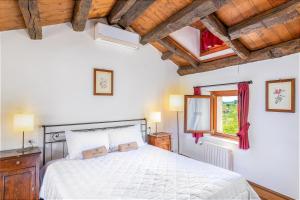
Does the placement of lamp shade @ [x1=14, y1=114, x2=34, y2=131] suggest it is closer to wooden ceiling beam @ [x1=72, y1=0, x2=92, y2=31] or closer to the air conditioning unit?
wooden ceiling beam @ [x1=72, y1=0, x2=92, y2=31]

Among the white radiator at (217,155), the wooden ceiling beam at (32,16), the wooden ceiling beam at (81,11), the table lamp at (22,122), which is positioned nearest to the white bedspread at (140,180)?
the table lamp at (22,122)

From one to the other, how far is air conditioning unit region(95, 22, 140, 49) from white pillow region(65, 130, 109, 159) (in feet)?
5.35

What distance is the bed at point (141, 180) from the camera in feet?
5.71

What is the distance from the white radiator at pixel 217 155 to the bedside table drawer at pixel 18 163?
3.01 metres

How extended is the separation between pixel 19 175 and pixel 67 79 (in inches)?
59.9

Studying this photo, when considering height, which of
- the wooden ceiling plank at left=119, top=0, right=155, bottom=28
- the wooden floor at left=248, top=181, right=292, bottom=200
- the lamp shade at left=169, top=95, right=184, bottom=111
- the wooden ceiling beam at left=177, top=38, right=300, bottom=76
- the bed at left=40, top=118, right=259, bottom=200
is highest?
the wooden ceiling plank at left=119, top=0, right=155, bottom=28

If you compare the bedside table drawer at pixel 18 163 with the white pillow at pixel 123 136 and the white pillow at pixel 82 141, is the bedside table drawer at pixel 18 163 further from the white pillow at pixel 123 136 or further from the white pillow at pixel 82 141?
the white pillow at pixel 123 136

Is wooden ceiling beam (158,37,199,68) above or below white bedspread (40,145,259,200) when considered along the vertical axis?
above

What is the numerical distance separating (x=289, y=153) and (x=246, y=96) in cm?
102

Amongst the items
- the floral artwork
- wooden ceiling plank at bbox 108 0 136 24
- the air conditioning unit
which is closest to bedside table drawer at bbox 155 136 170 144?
the air conditioning unit

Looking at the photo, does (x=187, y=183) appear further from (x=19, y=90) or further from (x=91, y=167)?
(x=19, y=90)

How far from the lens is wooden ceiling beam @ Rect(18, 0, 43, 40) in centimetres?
195

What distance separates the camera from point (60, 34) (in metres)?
3.08

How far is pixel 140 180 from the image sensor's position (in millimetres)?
2010
